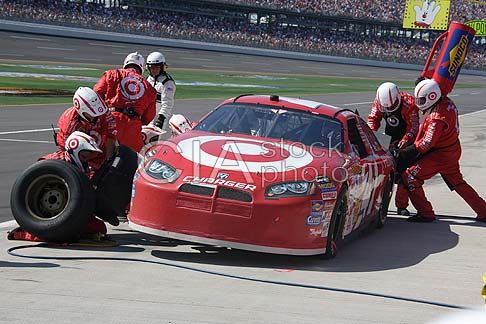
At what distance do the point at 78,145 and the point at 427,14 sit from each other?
226 ft

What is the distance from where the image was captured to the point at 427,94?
9.86 meters

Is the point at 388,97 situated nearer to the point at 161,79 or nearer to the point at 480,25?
the point at 161,79

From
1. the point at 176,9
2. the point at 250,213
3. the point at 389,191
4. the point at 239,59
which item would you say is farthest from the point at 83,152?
the point at 176,9

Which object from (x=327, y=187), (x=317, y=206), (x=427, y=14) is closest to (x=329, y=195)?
(x=327, y=187)

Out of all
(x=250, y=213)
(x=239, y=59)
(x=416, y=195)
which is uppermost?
(x=250, y=213)

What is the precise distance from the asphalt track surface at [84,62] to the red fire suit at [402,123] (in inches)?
174

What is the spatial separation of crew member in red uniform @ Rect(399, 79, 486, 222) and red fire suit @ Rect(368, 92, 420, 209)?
39cm

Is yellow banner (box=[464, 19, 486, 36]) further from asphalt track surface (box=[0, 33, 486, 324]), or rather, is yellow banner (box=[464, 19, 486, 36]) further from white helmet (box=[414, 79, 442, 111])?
asphalt track surface (box=[0, 33, 486, 324])

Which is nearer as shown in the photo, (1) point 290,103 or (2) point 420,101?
(1) point 290,103

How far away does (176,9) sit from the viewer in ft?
209

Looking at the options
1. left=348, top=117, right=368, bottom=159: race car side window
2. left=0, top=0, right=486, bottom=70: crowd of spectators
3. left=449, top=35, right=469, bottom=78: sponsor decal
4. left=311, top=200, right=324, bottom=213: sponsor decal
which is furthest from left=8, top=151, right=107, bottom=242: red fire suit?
left=0, top=0, right=486, bottom=70: crowd of spectators

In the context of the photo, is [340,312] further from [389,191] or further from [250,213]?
[389,191]

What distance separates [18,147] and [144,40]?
39.9 meters

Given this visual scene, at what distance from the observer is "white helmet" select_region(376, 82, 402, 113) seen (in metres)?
10.4
